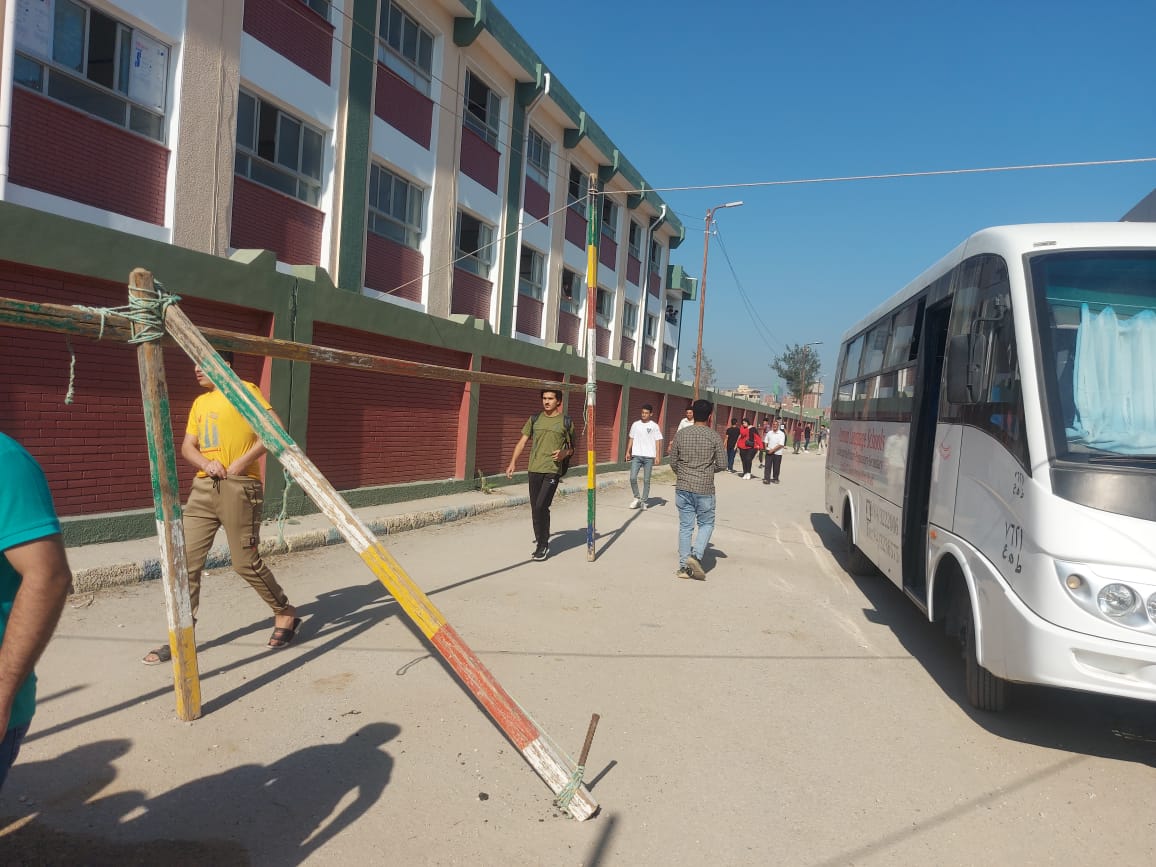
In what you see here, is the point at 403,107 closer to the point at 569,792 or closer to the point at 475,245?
the point at 475,245

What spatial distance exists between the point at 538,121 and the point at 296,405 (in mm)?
11218

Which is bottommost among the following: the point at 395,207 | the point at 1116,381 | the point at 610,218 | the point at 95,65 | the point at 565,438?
the point at 565,438

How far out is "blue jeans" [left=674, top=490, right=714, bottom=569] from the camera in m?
7.35

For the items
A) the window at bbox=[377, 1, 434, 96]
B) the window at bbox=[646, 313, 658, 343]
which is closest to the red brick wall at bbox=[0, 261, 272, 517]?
the window at bbox=[377, 1, 434, 96]

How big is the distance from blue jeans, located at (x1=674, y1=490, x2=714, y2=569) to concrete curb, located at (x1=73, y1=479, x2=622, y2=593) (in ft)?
12.3

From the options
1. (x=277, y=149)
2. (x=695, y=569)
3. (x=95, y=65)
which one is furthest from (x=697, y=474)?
(x=95, y=65)

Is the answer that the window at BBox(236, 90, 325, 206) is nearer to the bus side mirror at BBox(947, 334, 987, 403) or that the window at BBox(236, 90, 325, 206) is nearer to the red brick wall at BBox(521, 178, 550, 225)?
the red brick wall at BBox(521, 178, 550, 225)

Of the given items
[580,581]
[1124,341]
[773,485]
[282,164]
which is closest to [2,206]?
[282,164]

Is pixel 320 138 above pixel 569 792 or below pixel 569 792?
above

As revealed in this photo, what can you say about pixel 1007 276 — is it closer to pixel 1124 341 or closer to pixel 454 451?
pixel 1124 341

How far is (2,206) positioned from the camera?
5.92 m

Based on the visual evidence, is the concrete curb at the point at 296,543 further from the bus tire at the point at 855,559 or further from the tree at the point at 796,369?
the tree at the point at 796,369

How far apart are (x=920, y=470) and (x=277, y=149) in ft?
29.8

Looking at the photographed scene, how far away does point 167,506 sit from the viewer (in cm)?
367
